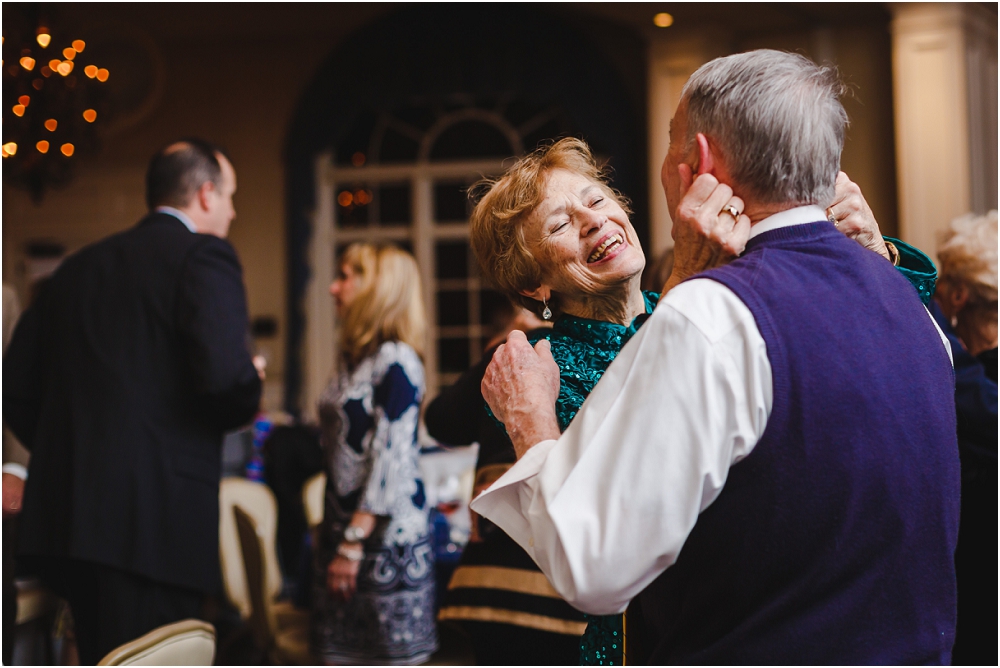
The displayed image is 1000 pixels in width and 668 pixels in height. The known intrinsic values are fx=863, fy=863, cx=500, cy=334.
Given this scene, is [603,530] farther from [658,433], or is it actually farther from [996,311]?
[996,311]

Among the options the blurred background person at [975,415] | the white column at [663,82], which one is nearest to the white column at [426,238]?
the white column at [663,82]

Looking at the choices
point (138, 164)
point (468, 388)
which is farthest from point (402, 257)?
point (138, 164)

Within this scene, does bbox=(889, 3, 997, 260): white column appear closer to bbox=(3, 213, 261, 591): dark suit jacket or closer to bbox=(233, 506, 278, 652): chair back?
bbox=(233, 506, 278, 652): chair back

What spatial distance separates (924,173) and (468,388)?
5.15 m

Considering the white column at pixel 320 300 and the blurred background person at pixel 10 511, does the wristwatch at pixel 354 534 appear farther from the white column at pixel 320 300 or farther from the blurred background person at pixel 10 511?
the white column at pixel 320 300

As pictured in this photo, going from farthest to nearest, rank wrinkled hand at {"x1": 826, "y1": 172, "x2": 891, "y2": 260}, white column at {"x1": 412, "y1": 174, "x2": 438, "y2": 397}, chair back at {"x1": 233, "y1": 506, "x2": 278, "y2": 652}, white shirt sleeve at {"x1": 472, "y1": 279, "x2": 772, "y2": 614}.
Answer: white column at {"x1": 412, "y1": 174, "x2": 438, "y2": 397}
chair back at {"x1": 233, "y1": 506, "x2": 278, "y2": 652}
wrinkled hand at {"x1": 826, "y1": 172, "x2": 891, "y2": 260}
white shirt sleeve at {"x1": 472, "y1": 279, "x2": 772, "y2": 614}

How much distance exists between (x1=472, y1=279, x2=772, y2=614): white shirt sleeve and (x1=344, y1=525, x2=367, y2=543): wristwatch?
5.46 feet

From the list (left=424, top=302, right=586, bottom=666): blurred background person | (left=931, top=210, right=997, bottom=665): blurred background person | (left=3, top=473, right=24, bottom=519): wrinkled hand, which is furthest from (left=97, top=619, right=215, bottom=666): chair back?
(left=931, top=210, right=997, bottom=665): blurred background person

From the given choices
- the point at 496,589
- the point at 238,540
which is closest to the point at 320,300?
the point at 238,540

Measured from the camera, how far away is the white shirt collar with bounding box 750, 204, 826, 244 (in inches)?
37.4

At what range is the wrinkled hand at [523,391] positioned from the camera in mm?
1004

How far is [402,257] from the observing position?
2.78m

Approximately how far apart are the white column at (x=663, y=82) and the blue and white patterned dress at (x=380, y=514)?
3948mm

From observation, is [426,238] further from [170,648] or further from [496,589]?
[170,648]
